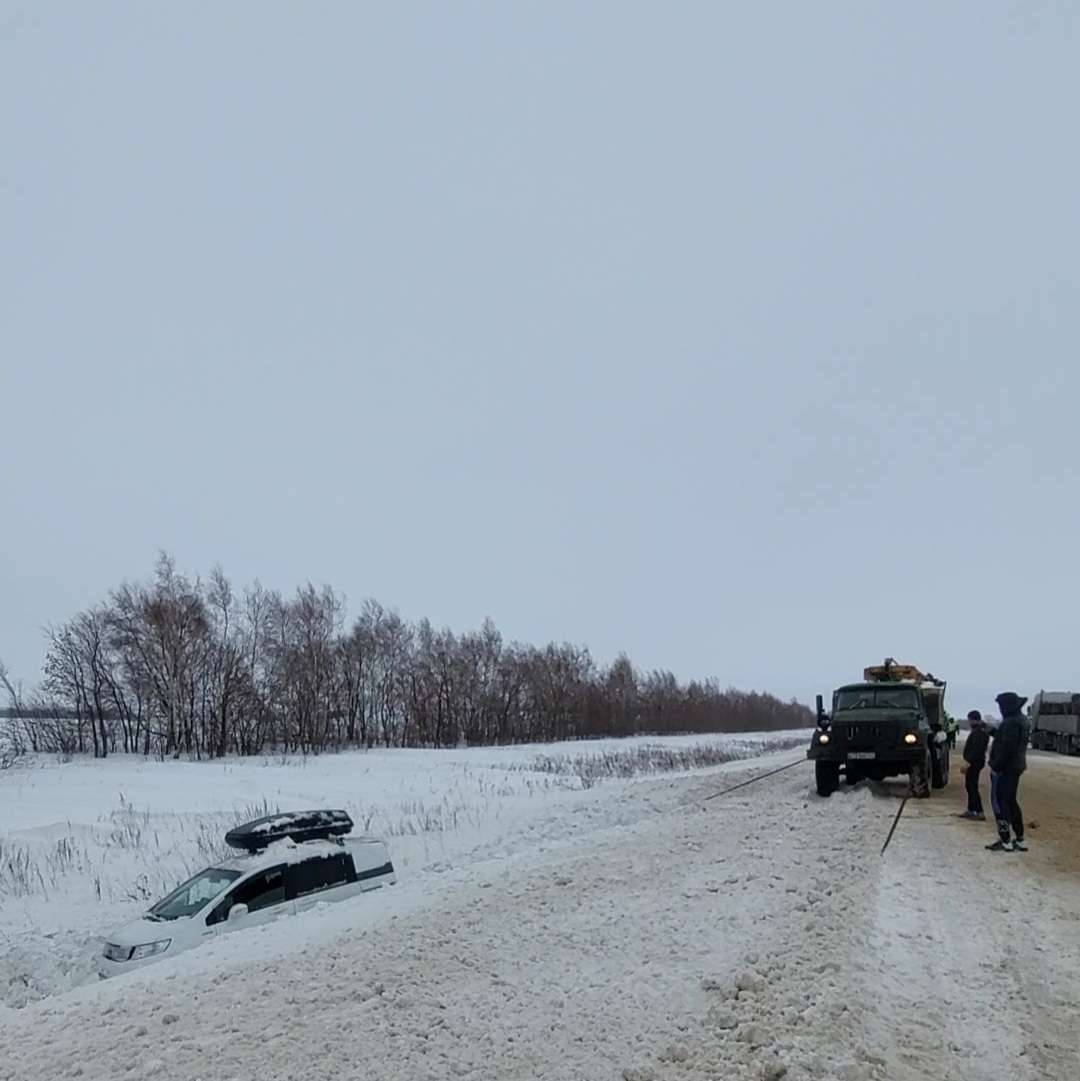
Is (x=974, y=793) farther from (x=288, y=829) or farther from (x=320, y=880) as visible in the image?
(x=288, y=829)

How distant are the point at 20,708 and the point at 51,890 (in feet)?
197

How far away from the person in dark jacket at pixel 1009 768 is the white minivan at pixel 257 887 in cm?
805

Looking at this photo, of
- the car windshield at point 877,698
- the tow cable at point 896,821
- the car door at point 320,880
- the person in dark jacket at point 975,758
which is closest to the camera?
the tow cable at point 896,821

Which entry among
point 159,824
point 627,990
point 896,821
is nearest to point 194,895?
point 627,990

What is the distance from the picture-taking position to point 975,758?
544 inches

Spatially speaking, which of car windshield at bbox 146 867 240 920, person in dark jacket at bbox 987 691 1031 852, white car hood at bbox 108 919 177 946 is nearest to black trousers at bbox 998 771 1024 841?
person in dark jacket at bbox 987 691 1031 852

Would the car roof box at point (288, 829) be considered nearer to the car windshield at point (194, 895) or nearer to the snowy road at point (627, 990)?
the car windshield at point (194, 895)

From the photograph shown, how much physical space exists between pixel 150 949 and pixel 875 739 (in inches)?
522

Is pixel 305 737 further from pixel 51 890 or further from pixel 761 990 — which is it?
pixel 761 990

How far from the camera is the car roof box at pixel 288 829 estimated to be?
38.4ft

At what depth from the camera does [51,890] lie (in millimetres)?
14625

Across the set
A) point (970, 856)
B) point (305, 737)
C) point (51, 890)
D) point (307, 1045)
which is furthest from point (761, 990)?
point (305, 737)

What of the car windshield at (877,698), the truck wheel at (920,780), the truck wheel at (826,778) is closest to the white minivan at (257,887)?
the truck wheel at (826,778)

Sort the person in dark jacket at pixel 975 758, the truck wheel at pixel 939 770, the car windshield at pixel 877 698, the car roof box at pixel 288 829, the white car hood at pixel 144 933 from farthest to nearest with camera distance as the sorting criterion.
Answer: the truck wheel at pixel 939 770 < the car windshield at pixel 877 698 < the person in dark jacket at pixel 975 758 < the car roof box at pixel 288 829 < the white car hood at pixel 144 933
